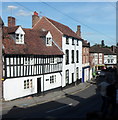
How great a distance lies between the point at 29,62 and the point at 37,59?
1.27 m

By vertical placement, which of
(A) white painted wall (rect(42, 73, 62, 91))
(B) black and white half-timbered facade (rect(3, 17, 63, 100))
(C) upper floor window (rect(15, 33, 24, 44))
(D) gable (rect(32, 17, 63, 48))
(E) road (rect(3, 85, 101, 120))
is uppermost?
(D) gable (rect(32, 17, 63, 48))

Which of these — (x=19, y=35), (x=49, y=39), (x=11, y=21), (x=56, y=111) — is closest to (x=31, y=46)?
(x=19, y=35)

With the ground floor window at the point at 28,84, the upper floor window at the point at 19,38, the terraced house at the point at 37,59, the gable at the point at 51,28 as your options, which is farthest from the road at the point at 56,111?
the gable at the point at 51,28

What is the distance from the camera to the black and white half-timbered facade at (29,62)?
18.5m

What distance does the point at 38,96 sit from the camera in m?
21.5

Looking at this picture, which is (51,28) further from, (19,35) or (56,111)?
(56,111)

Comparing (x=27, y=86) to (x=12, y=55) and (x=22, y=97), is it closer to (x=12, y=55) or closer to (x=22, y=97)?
(x=22, y=97)

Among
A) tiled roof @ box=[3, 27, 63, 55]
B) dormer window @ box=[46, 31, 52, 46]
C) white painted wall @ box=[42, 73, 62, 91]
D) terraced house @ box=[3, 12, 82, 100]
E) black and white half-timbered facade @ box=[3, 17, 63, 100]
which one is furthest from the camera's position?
dormer window @ box=[46, 31, 52, 46]

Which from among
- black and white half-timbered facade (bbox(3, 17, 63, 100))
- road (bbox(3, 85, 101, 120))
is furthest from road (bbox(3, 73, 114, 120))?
black and white half-timbered facade (bbox(3, 17, 63, 100))

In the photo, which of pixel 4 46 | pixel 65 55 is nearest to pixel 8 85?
pixel 4 46

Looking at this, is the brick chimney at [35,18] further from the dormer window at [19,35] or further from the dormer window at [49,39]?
the dormer window at [19,35]

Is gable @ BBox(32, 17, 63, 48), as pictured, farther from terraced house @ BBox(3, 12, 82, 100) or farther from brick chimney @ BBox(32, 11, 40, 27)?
brick chimney @ BBox(32, 11, 40, 27)

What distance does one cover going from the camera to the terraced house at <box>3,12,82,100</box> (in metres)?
18.7

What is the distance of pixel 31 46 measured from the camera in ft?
71.9
